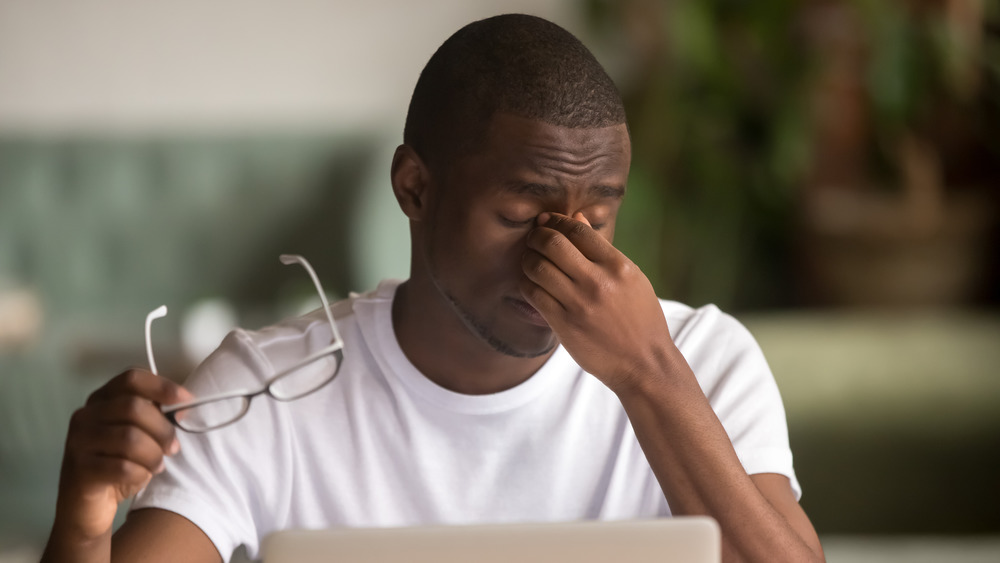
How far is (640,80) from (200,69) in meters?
1.60

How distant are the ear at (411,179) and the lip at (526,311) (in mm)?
182

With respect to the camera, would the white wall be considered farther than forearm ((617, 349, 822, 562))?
Yes

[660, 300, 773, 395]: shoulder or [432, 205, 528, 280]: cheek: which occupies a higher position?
[432, 205, 528, 280]: cheek

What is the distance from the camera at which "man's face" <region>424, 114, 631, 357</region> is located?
118 cm

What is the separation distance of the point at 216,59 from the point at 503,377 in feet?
9.58

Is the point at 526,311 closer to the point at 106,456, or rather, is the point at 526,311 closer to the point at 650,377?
the point at 650,377

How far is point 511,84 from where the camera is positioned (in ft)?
3.91

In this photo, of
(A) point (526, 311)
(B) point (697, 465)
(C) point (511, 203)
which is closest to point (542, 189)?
(C) point (511, 203)

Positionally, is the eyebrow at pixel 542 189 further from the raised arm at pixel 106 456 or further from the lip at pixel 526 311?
the raised arm at pixel 106 456

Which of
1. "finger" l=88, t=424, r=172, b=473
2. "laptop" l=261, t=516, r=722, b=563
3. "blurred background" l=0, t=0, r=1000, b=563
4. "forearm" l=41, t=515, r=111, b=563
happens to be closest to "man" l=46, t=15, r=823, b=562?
"forearm" l=41, t=515, r=111, b=563

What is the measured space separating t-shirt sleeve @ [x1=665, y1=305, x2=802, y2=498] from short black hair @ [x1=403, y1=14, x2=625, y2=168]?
309 mm

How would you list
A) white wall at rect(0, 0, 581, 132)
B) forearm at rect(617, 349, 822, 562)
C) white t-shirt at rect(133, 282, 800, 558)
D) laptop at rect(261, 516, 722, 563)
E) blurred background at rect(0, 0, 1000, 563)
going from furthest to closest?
1. white wall at rect(0, 0, 581, 132)
2. blurred background at rect(0, 0, 1000, 563)
3. white t-shirt at rect(133, 282, 800, 558)
4. forearm at rect(617, 349, 822, 562)
5. laptop at rect(261, 516, 722, 563)

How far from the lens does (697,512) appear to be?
3.68 ft

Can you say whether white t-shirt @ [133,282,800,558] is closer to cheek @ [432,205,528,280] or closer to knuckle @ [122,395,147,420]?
cheek @ [432,205,528,280]
